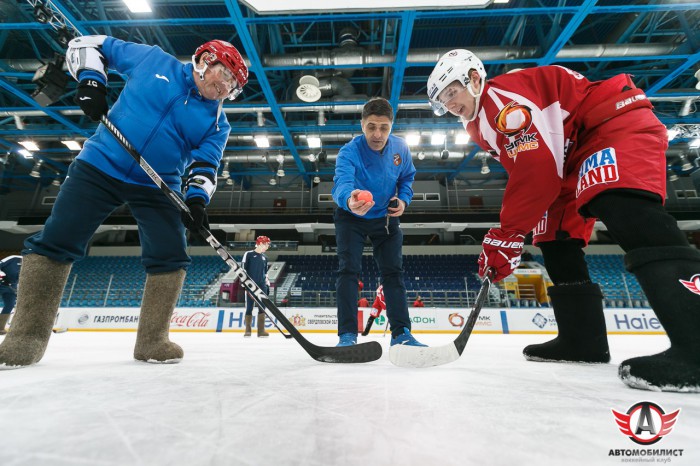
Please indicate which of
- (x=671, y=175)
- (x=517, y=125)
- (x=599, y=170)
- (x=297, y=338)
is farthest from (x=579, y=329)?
(x=671, y=175)

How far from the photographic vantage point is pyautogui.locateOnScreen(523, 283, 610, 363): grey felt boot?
1.54m

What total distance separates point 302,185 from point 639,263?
15851 mm

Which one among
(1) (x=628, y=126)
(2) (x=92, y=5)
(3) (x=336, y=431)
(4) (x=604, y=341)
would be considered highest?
(2) (x=92, y=5)

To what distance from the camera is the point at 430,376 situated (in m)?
1.14

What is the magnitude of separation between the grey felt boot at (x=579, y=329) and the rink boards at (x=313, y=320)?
6415mm

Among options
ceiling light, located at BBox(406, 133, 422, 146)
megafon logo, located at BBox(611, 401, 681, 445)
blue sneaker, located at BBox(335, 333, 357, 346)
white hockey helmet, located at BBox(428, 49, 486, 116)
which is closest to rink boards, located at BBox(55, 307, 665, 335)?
ceiling light, located at BBox(406, 133, 422, 146)

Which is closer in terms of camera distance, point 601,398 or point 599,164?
point 601,398

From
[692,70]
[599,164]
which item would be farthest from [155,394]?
[692,70]

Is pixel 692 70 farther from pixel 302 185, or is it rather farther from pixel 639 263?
pixel 302 185

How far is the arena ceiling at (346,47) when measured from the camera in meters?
6.48

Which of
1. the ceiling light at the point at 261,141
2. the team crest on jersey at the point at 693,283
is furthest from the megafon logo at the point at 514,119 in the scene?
the ceiling light at the point at 261,141

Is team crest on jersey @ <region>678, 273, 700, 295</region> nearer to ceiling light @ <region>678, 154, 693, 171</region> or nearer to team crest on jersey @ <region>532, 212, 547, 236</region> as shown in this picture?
team crest on jersey @ <region>532, 212, 547, 236</region>

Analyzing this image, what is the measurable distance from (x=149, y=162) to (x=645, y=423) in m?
1.95

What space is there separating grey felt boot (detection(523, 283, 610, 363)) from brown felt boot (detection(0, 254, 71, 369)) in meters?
2.18
